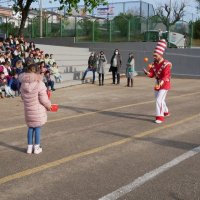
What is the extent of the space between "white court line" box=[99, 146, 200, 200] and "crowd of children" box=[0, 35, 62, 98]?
7.05 meters

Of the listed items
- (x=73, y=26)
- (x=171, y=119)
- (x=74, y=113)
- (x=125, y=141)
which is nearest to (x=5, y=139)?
(x=125, y=141)

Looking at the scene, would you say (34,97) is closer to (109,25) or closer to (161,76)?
(161,76)

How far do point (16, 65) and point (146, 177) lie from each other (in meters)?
12.1

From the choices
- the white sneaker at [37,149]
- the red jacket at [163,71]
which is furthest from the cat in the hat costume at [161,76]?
the white sneaker at [37,149]

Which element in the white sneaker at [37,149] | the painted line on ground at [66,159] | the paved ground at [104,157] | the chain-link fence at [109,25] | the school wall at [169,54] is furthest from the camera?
the chain-link fence at [109,25]

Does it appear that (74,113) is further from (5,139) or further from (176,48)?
(176,48)

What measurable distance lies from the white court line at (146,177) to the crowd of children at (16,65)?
23.1 ft

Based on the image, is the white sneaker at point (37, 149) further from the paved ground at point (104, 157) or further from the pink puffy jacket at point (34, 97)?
the pink puffy jacket at point (34, 97)

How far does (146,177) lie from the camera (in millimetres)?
5953

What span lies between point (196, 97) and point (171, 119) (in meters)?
5.42

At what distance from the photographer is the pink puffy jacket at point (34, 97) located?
275 inches

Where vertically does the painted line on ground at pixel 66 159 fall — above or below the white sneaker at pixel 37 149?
below

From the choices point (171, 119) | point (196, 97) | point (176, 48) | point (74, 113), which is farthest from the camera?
point (176, 48)

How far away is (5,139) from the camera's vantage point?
27.3 ft
